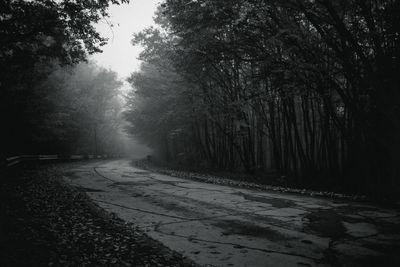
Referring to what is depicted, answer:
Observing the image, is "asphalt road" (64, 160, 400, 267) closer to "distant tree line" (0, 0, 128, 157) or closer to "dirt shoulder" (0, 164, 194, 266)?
"dirt shoulder" (0, 164, 194, 266)

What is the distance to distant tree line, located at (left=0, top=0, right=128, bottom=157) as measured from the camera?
1380cm

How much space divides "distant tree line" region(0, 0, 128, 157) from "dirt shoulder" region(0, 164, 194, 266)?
327 inches

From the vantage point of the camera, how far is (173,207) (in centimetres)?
888

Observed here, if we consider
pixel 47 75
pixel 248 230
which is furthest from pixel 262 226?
pixel 47 75

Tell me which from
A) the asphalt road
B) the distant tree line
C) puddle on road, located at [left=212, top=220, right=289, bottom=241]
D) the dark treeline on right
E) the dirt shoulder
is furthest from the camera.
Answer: the distant tree line

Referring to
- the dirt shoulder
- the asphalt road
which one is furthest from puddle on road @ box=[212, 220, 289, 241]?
the dirt shoulder

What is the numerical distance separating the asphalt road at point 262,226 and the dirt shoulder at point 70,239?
1.41ft

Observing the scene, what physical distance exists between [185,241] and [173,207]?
3048 millimetres

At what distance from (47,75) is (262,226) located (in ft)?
64.3

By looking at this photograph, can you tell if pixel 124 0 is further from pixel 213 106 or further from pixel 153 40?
pixel 153 40

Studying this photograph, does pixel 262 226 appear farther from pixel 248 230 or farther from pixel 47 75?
pixel 47 75

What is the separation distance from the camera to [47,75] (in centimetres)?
2162

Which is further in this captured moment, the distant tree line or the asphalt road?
the distant tree line

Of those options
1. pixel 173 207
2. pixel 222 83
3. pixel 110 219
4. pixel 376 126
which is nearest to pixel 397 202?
pixel 376 126
